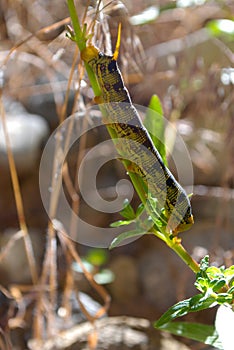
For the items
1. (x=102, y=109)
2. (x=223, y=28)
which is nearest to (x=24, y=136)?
(x=223, y=28)

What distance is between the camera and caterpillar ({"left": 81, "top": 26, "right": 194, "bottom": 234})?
53 centimetres

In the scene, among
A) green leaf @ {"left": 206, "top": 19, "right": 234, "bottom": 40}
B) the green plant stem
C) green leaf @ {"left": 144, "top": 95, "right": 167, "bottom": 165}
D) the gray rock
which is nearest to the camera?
the green plant stem

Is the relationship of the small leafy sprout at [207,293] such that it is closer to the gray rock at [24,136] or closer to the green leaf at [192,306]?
the green leaf at [192,306]

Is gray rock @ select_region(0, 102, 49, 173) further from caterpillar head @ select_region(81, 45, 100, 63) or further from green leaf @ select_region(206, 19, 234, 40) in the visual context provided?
caterpillar head @ select_region(81, 45, 100, 63)

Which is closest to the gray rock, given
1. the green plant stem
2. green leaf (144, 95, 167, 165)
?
green leaf (144, 95, 167, 165)

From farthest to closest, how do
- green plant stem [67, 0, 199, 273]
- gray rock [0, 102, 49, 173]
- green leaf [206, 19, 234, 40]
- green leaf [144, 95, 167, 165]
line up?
1. gray rock [0, 102, 49, 173]
2. green leaf [206, 19, 234, 40]
3. green leaf [144, 95, 167, 165]
4. green plant stem [67, 0, 199, 273]

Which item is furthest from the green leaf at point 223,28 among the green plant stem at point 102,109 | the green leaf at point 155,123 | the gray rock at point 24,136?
the gray rock at point 24,136

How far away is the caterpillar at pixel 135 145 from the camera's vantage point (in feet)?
1.73

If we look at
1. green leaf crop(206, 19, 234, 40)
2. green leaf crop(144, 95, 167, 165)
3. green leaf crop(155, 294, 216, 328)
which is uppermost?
green leaf crop(206, 19, 234, 40)

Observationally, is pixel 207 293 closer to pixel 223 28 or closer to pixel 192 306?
pixel 192 306

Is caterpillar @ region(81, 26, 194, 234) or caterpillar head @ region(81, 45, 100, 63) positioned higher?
caterpillar head @ region(81, 45, 100, 63)

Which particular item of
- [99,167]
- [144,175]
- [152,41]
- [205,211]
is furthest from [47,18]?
[144,175]

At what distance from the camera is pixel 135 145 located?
21.5 inches

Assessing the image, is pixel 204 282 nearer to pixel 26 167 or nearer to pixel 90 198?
pixel 90 198
